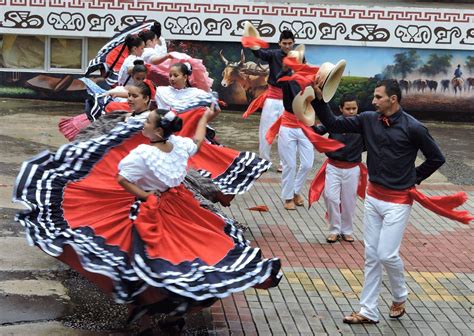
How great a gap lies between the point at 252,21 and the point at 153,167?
11564 millimetres

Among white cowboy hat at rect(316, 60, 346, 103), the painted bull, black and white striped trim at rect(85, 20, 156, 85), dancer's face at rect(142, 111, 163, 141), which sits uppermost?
white cowboy hat at rect(316, 60, 346, 103)

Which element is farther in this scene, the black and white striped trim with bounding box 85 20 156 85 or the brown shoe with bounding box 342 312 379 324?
the black and white striped trim with bounding box 85 20 156 85

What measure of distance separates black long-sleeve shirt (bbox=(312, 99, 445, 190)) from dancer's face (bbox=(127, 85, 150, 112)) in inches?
62.6

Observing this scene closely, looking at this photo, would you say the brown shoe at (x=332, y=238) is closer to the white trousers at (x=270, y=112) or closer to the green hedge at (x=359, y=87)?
the white trousers at (x=270, y=112)

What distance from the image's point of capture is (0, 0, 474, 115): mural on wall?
682 inches

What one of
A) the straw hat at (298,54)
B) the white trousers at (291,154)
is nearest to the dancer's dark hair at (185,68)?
the straw hat at (298,54)

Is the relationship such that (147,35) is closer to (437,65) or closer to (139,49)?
(139,49)

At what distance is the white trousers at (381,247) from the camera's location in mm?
6746

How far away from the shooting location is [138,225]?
241 inches

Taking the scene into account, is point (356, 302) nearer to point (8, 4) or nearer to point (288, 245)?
point (288, 245)

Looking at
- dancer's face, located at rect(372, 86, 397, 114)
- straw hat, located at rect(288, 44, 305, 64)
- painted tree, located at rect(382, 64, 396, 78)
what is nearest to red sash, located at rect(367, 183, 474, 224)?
dancer's face, located at rect(372, 86, 397, 114)

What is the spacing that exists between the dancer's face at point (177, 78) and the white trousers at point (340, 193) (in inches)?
68.8

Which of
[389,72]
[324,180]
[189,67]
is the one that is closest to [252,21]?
[389,72]

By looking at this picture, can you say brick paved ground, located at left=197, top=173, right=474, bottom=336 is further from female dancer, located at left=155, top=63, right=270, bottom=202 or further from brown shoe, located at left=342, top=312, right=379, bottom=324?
female dancer, located at left=155, top=63, right=270, bottom=202
